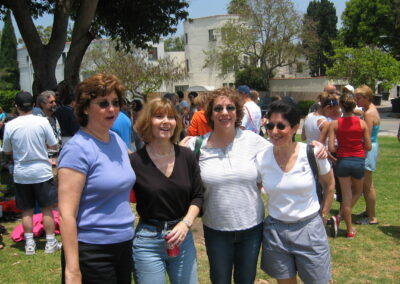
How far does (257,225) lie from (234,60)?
3845cm

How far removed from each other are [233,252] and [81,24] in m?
11.0

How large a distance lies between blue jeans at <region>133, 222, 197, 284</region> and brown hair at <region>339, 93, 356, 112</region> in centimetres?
326

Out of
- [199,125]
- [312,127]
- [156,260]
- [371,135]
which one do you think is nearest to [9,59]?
[199,125]

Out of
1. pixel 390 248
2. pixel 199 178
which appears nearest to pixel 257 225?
pixel 199 178

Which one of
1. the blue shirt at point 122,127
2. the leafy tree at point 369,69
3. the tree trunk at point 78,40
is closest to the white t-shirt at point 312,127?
the blue shirt at point 122,127

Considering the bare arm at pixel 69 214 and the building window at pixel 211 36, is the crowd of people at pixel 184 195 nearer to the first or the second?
the bare arm at pixel 69 214

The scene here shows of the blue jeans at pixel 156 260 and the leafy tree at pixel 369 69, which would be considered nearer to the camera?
the blue jeans at pixel 156 260

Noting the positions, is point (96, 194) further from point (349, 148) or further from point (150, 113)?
point (349, 148)

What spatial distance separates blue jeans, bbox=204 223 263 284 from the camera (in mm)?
3000

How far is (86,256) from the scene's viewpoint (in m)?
2.42

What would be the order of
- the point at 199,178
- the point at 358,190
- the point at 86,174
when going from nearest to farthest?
the point at 86,174, the point at 199,178, the point at 358,190

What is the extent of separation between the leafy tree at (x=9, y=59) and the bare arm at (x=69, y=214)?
2316 inches

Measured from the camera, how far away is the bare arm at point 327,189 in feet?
10.3

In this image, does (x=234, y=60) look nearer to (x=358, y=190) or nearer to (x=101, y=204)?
(x=358, y=190)
